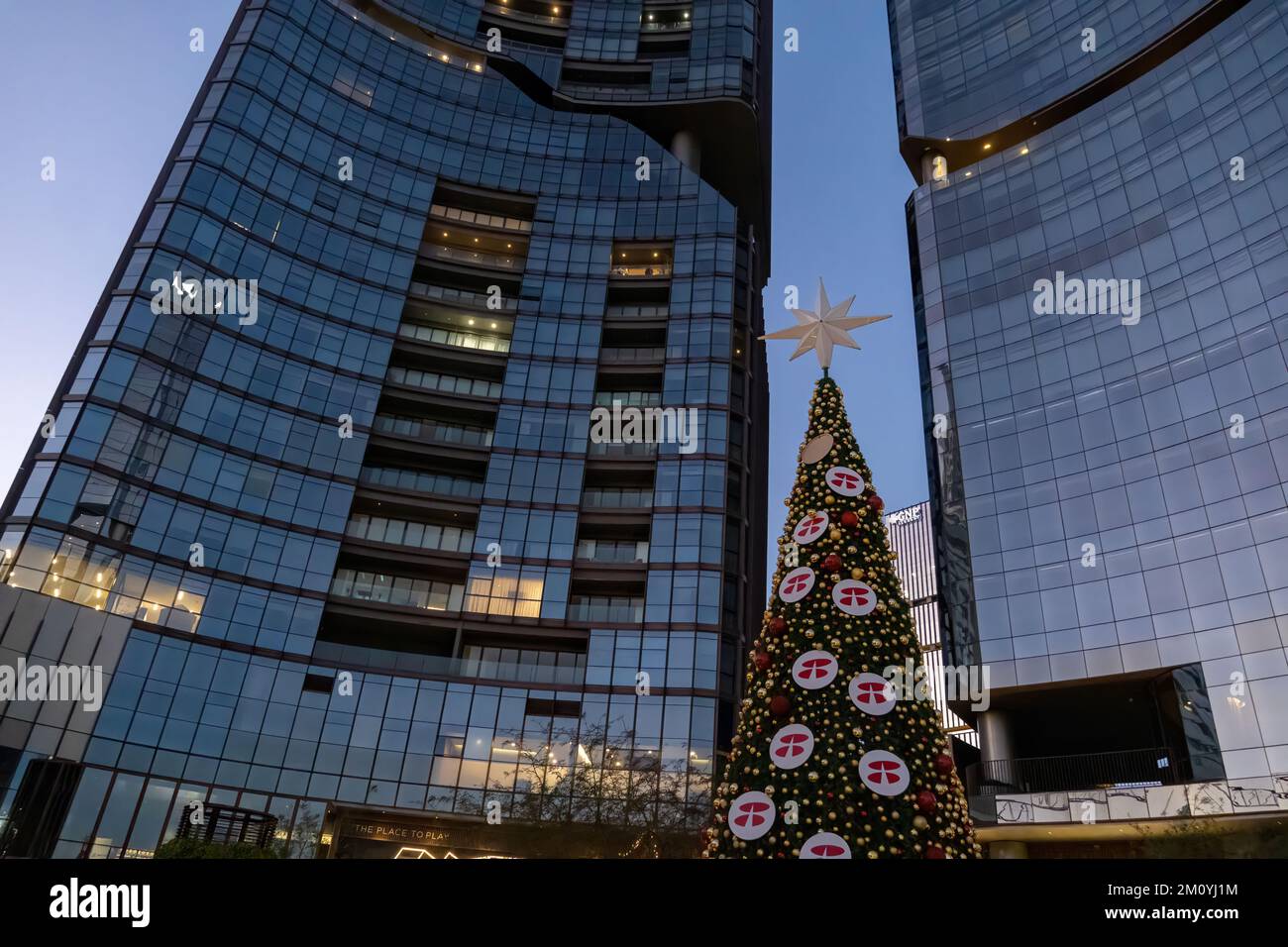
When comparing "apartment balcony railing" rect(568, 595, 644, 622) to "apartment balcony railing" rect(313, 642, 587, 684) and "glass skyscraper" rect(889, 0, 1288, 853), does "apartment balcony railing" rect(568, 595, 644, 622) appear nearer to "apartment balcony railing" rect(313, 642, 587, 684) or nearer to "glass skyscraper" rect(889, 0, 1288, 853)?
"apartment balcony railing" rect(313, 642, 587, 684)

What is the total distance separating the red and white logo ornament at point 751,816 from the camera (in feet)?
39.2

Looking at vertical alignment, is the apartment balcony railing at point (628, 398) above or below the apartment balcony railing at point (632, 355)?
below

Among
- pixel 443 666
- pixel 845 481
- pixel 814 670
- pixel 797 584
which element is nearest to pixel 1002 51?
pixel 845 481

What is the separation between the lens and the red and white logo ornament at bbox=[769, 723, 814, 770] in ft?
40.4

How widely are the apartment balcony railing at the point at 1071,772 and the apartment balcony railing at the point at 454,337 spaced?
3831 centimetres

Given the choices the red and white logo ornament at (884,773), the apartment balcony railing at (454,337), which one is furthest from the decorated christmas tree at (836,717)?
the apartment balcony railing at (454,337)

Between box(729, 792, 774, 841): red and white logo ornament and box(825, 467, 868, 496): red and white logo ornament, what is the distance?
18.3 feet

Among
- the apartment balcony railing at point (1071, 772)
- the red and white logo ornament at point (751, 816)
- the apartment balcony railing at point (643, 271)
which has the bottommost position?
the red and white logo ornament at point (751, 816)

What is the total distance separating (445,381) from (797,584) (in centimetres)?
4436

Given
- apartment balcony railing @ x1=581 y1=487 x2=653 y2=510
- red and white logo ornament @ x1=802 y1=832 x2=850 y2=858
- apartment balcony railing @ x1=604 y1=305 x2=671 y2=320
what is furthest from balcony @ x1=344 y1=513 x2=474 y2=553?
red and white logo ornament @ x1=802 y1=832 x2=850 y2=858

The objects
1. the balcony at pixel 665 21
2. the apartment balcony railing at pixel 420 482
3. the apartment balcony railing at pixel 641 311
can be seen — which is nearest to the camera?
the apartment balcony railing at pixel 420 482

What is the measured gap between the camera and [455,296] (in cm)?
5716

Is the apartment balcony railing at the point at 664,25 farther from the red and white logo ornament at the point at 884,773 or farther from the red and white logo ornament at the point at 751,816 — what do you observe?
the red and white logo ornament at the point at 751,816

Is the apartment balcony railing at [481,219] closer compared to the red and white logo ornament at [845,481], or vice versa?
the red and white logo ornament at [845,481]
